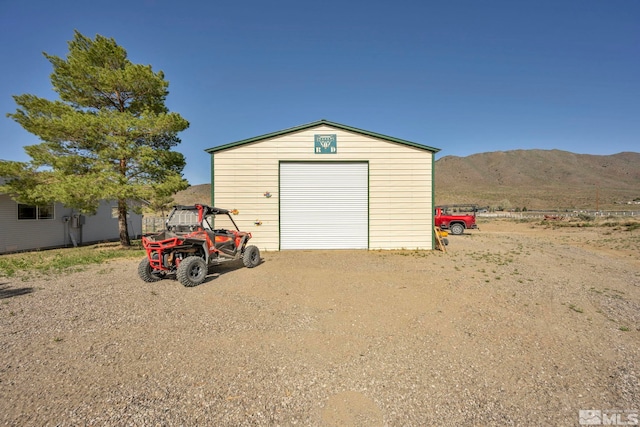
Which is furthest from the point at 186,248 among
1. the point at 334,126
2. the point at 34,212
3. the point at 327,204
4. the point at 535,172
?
the point at 535,172

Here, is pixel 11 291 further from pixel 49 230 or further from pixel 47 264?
pixel 49 230

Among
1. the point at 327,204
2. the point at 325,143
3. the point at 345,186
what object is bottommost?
the point at 327,204

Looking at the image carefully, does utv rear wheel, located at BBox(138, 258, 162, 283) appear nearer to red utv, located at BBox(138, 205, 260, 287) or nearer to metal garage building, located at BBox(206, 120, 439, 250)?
red utv, located at BBox(138, 205, 260, 287)

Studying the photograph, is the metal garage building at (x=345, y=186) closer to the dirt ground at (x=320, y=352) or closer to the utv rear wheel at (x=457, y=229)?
the dirt ground at (x=320, y=352)

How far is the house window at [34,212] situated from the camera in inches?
566

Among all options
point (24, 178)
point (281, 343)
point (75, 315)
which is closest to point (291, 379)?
point (281, 343)

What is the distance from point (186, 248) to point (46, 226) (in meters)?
13.3

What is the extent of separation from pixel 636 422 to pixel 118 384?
495 cm

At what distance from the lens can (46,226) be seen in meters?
15.5

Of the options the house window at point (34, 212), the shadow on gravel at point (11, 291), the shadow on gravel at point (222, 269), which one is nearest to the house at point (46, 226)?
the house window at point (34, 212)

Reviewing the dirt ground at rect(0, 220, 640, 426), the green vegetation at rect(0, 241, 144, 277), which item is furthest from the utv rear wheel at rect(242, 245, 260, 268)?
the green vegetation at rect(0, 241, 144, 277)

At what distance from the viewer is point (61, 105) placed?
13.4 m

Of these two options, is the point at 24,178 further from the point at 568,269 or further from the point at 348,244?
the point at 568,269

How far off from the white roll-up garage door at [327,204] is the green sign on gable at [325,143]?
621mm
